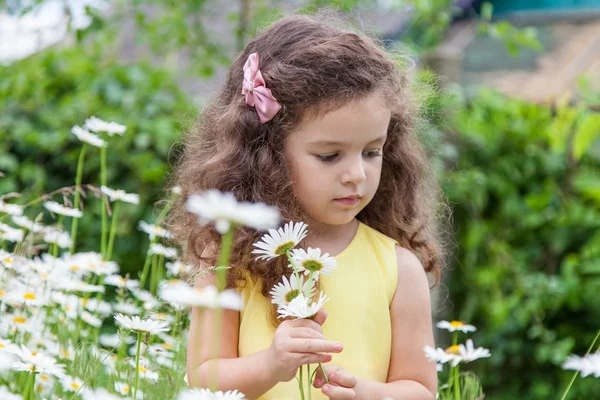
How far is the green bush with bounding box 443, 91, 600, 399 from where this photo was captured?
3.00 m

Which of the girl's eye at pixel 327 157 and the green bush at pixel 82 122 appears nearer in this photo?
the girl's eye at pixel 327 157

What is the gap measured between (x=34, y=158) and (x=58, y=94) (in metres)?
0.28

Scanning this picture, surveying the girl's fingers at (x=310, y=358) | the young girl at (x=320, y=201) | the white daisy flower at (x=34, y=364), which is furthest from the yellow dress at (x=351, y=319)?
the white daisy flower at (x=34, y=364)

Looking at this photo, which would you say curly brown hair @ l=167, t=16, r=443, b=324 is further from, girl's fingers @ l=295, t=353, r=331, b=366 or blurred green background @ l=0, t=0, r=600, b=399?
blurred green background @ l=0, t=0, r=600, b=399

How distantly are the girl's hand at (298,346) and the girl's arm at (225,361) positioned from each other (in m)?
0.04

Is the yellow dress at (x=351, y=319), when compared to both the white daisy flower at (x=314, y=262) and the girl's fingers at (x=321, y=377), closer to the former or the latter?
the girl's fingers at (x=321, y=377)

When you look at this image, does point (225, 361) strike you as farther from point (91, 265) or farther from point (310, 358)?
point (91, 265)

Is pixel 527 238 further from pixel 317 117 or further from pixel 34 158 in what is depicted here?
pixel 317 117

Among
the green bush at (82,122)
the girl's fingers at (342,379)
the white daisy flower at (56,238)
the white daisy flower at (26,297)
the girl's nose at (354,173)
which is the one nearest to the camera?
the girl's fingers at (342,379)

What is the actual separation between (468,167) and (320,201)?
6.24 feet

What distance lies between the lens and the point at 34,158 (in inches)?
119

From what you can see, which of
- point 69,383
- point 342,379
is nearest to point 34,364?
point 69,383

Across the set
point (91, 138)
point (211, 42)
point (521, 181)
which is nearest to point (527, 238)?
point (521, 181)

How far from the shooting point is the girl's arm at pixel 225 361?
1.27 meters
